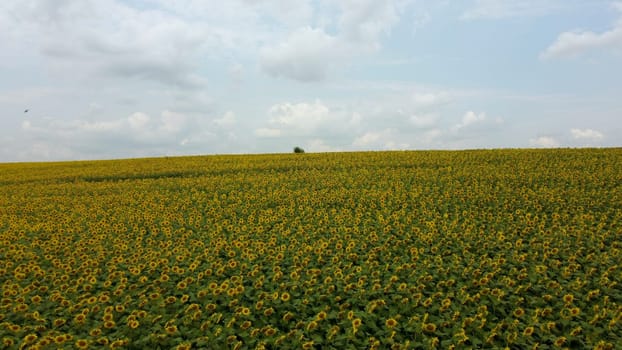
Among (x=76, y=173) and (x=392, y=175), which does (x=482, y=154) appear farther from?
(x=76, y=173)

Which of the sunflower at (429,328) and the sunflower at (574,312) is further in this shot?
the sunflower at (574,312)

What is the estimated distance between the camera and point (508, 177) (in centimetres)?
1912

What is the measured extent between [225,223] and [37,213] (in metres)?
8.17

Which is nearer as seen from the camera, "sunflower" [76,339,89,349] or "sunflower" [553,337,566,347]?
"sunflower" [553,337,566,347]

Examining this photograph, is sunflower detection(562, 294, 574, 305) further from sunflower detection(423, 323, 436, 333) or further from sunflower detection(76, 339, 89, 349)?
sunflower detection(76, 339, 89, 349)

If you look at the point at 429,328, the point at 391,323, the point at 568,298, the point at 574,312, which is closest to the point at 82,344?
the point at 391,323

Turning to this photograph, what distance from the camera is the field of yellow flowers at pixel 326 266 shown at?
253 inches

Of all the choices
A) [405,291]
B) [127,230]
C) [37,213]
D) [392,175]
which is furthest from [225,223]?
[392,175]

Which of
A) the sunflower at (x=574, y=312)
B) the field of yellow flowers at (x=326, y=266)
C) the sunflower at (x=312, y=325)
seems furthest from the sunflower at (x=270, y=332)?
the sunflower at (x=574, y=312)

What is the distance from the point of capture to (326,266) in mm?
8984

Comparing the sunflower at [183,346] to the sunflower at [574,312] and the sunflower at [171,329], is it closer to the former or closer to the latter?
the sunflower at [171,329]

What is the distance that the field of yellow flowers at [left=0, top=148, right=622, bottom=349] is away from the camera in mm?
6418

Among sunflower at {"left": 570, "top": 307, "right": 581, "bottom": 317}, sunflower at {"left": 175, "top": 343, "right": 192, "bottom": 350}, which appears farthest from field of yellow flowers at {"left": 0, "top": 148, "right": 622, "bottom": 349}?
sunflower at {"left": 175, "top": 343, "right": 192, "bottom": 350}

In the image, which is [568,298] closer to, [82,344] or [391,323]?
[391,323]
